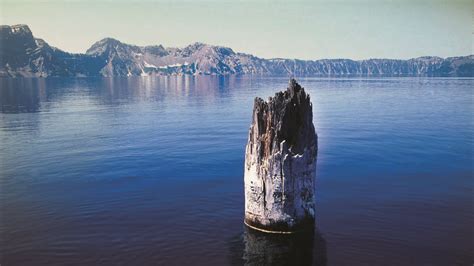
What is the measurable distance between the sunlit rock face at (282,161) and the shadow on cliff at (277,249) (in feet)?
3.21

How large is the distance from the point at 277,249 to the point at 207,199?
12.7 m

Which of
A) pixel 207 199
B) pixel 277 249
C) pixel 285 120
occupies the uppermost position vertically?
pixel 285 120

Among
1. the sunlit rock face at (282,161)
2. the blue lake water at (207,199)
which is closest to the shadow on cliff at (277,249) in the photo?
the blue lake water at (207,199)

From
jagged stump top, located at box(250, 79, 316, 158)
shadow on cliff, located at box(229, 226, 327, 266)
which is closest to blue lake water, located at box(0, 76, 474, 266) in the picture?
shadow on cliff, located at box(229, 226, 327, 266)

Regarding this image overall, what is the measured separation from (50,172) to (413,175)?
147ft

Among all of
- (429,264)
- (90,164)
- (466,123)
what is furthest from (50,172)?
(466,123)

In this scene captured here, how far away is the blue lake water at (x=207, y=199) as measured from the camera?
96.6 ft

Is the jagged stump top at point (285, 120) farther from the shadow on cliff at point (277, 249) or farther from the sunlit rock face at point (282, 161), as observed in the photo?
the shadow on cliff at point (277, 249)

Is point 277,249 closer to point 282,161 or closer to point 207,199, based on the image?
point 282,161

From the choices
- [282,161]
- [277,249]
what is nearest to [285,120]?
[282,161]

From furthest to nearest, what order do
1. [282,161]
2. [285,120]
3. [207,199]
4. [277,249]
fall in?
[207,199], [285,120], [282,161], [277,249]

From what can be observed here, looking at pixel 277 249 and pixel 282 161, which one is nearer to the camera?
pixel 277 249

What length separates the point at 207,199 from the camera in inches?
1604

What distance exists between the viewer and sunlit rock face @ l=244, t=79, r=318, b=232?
31125 millimetres
